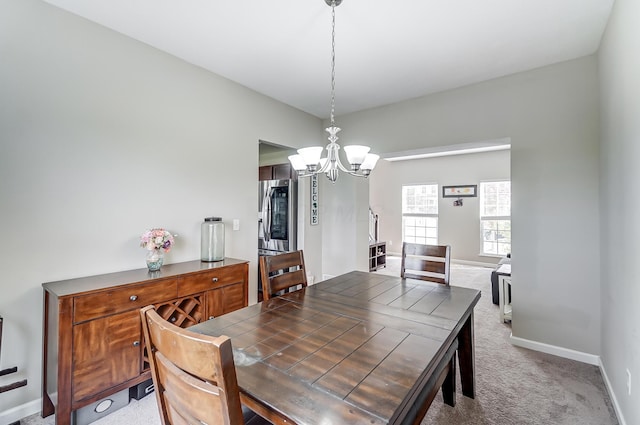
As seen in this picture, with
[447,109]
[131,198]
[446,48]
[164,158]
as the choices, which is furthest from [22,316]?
[447,109]

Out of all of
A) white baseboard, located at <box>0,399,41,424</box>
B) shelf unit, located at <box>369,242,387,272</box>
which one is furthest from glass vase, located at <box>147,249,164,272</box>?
shelf unit, located at <box>369,242,387,272</box>

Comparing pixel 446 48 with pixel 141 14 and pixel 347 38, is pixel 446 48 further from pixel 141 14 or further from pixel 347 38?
pixel 141 14

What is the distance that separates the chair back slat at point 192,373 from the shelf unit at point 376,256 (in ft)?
18.1

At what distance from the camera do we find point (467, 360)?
81.3 inches

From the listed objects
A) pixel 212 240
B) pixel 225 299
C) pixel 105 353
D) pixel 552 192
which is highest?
pixel 552 192

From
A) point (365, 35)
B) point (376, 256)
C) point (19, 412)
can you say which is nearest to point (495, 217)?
point (376, 256)

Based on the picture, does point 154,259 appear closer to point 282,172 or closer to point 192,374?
point 192,374

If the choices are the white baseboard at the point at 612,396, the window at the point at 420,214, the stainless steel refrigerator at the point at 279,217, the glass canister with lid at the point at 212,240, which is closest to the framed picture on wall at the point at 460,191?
the window at the point at 420,214

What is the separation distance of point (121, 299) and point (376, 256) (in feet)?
17.5

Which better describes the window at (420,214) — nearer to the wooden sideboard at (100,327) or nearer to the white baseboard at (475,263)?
the white baseboard at (475,263)

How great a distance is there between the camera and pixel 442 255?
2408 mm

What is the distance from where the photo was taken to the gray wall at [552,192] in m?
2.59

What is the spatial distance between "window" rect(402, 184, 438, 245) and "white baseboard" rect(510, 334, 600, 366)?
4883 mm

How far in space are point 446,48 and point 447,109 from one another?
98 centimetres
